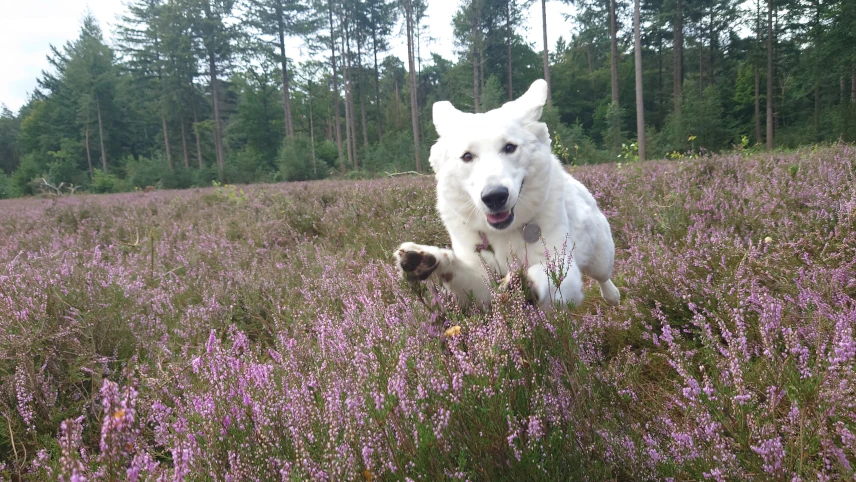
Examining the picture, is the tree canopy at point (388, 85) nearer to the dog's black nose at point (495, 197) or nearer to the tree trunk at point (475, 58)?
the tree trunk at point (475, 58)

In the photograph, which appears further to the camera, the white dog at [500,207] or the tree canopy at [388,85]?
the tree canopy at [388,85]

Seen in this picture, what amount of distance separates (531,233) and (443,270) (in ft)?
1.70

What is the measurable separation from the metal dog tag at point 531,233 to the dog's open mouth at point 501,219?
108 mm

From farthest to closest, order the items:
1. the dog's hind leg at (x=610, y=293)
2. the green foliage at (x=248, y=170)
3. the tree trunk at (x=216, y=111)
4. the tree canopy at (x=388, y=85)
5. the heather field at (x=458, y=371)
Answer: the tree trunk at (x=216, y=111)
the green foliage at (x=248, y=170)
the tree canopy at (x=388, y=85)
the dog's hind leg at (x=610, y=293)
the heather field at (x=458, y=371)

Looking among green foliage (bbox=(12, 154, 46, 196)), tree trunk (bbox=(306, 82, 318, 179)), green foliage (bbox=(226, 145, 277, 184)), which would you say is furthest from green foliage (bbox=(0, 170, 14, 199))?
tree trunk (bbox=(306, 82, 318, 179))

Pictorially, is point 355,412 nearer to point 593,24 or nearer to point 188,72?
point 593,24

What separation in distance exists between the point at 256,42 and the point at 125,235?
34857 millimetres

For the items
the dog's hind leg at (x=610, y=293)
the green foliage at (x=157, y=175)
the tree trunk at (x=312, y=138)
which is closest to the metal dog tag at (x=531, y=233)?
the dog's hind leg at (x=610, y=293)

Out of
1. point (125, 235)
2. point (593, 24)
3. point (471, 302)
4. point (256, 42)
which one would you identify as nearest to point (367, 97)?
point (256, 42)

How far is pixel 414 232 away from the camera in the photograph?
4.54 meters

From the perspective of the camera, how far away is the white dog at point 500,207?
223cm

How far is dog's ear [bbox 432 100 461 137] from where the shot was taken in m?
2.81

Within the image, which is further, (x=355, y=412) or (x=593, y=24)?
(x=593, y=24)

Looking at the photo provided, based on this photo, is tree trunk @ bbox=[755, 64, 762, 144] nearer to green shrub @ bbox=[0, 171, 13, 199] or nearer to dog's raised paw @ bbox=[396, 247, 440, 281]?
dog's raised paw @ bbox=[396, 247, 440, 281]
